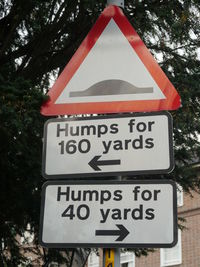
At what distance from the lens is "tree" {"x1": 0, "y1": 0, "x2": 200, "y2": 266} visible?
7.37 m

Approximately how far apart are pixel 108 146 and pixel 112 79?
43cm

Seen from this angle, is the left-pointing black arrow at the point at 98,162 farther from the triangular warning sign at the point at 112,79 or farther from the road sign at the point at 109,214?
the triangular warning sign at the point at 112,79

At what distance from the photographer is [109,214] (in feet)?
8.23

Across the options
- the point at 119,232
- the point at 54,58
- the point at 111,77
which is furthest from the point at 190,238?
the point at 119,232

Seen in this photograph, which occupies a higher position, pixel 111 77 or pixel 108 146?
pixel 111 77

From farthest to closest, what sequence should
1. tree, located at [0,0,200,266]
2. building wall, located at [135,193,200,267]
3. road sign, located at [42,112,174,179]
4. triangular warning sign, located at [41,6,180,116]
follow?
building wall, located at [135,193,200,267]
tree, located at [0,0,200,266]
triangular warning sign, located at [41,6,180,116]
road sign, located at [42,112,174,179]

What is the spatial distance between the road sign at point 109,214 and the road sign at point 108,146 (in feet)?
0.24

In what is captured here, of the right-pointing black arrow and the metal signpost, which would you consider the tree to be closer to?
the metal signpost

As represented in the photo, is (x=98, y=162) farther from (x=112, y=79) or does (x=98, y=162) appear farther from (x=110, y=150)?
(x=112, y=79)

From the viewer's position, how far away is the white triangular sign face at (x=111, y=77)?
2.87 meters

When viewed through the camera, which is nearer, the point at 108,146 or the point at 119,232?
the point at 119,232

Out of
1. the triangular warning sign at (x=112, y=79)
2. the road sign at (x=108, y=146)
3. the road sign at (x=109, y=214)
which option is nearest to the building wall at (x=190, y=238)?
the triangular warning sign at (x=112, y=79)

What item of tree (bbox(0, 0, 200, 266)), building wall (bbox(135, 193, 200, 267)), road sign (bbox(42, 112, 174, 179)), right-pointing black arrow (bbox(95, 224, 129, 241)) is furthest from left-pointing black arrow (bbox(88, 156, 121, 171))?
building wall (bbox(135, 193, 200, 267))

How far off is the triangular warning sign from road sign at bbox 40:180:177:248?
48 centimetres
